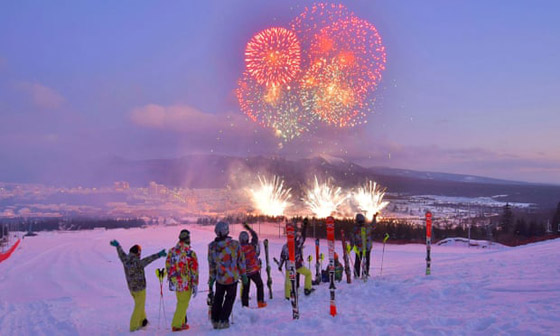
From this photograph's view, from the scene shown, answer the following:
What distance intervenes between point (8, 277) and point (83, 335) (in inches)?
1212

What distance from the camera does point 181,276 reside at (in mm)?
8867

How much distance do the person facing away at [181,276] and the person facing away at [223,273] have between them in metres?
0.56

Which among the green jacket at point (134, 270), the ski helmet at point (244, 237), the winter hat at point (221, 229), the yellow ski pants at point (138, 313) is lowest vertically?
the yellow ski pants at point (138, 313)

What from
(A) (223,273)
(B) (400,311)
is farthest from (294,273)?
(B) (400,311)

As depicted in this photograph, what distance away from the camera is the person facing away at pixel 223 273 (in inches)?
338

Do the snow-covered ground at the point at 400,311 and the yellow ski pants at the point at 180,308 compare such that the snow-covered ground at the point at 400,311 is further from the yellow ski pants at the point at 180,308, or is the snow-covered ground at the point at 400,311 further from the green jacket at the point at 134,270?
the green jacket at the point at 134,270

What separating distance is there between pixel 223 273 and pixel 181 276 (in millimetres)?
1040

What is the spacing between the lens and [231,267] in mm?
8609

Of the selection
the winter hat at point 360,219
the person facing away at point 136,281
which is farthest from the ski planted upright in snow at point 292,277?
the winter hat at point 360,219

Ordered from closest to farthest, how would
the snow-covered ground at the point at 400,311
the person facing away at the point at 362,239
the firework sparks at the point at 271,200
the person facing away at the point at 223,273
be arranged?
the snow-covered ground at the point at 400,311, the person facing away at the point at 223,273, the person facing away at the point at 362,239, the firework sparks at the point at 271,200

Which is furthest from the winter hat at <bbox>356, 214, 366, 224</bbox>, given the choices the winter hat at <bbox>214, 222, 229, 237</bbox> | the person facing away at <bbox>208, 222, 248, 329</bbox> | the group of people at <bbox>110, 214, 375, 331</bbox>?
the winter hat at <bbox>214, 222, 229, 237</bbox>

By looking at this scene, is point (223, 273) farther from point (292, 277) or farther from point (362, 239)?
point (362, 239)

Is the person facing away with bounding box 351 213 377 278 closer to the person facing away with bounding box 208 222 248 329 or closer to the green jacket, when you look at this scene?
the person facing away with bounding box 208 222 248 329

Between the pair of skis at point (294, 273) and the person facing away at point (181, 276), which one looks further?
the person facing away at point (181, 276)
